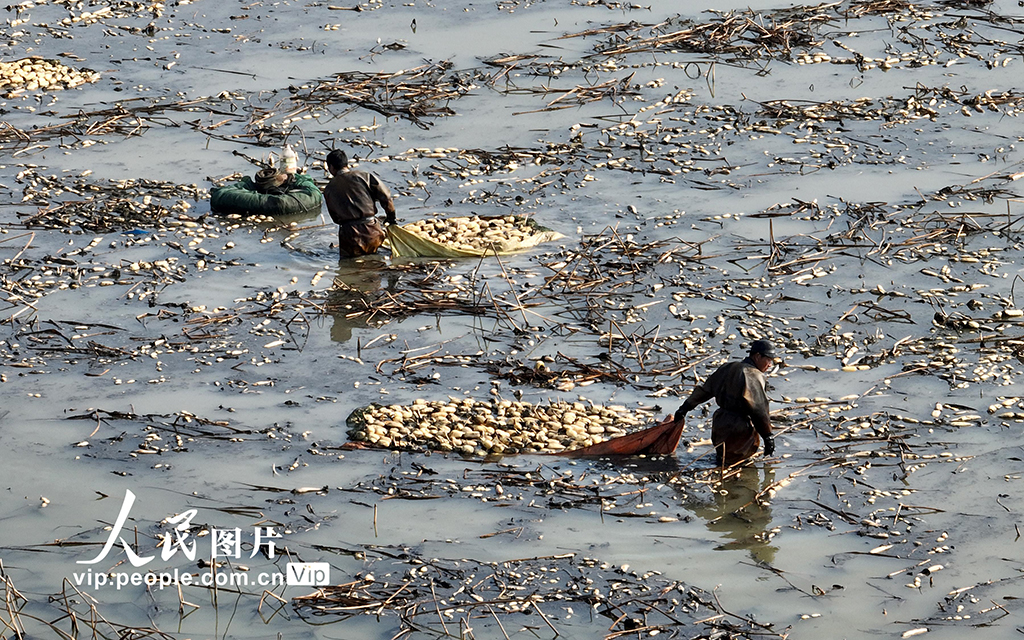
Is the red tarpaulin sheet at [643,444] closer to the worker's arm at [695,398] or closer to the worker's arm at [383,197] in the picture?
the worker's arm at [695,398]

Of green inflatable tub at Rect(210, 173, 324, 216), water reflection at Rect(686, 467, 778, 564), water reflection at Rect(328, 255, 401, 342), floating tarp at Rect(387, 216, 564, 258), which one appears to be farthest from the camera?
green inflatable tub at Rect(210, 173, 324, 216)

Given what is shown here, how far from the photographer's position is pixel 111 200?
14406 mm

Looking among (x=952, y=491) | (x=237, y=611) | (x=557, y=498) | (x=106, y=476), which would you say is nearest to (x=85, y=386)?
(x=106, y=476)

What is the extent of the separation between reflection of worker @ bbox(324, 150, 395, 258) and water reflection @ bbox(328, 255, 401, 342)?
0.20m

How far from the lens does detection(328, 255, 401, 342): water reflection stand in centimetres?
1188

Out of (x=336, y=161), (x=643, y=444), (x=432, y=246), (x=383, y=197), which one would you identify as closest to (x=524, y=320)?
(x=432, y=246)

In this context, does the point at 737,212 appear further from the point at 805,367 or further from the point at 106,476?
the point at 106,476

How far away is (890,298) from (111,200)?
8.26 metres

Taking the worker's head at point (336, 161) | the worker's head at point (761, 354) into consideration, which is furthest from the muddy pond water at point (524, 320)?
the worker's head at point (336, 161)

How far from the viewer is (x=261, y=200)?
13961 millimetres

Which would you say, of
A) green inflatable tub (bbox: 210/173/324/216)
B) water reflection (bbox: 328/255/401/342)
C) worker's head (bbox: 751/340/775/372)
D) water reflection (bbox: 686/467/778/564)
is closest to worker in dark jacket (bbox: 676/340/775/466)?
worker's head (bbox: 751/340/775/372)

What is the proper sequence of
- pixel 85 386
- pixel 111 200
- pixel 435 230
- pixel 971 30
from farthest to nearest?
1. pixel 971 30
2. pixel 111 200
3. pixel 435 230
4. pixel 85 386

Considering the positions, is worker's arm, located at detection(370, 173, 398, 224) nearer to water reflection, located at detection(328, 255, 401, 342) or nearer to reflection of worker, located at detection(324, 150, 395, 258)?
reflection of worker, located at detection(324, 150, 395, 258)

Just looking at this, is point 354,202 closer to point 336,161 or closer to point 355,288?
point 336,161
